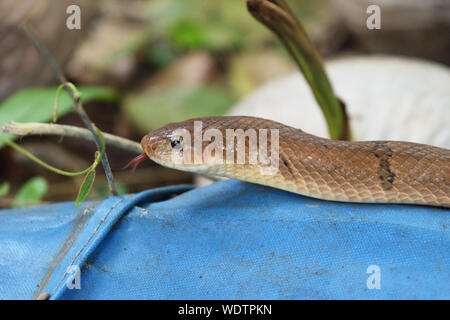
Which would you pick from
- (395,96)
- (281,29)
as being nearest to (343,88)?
(395,96)

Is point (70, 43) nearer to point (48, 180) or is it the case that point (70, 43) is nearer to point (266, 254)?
point (48, 180)
